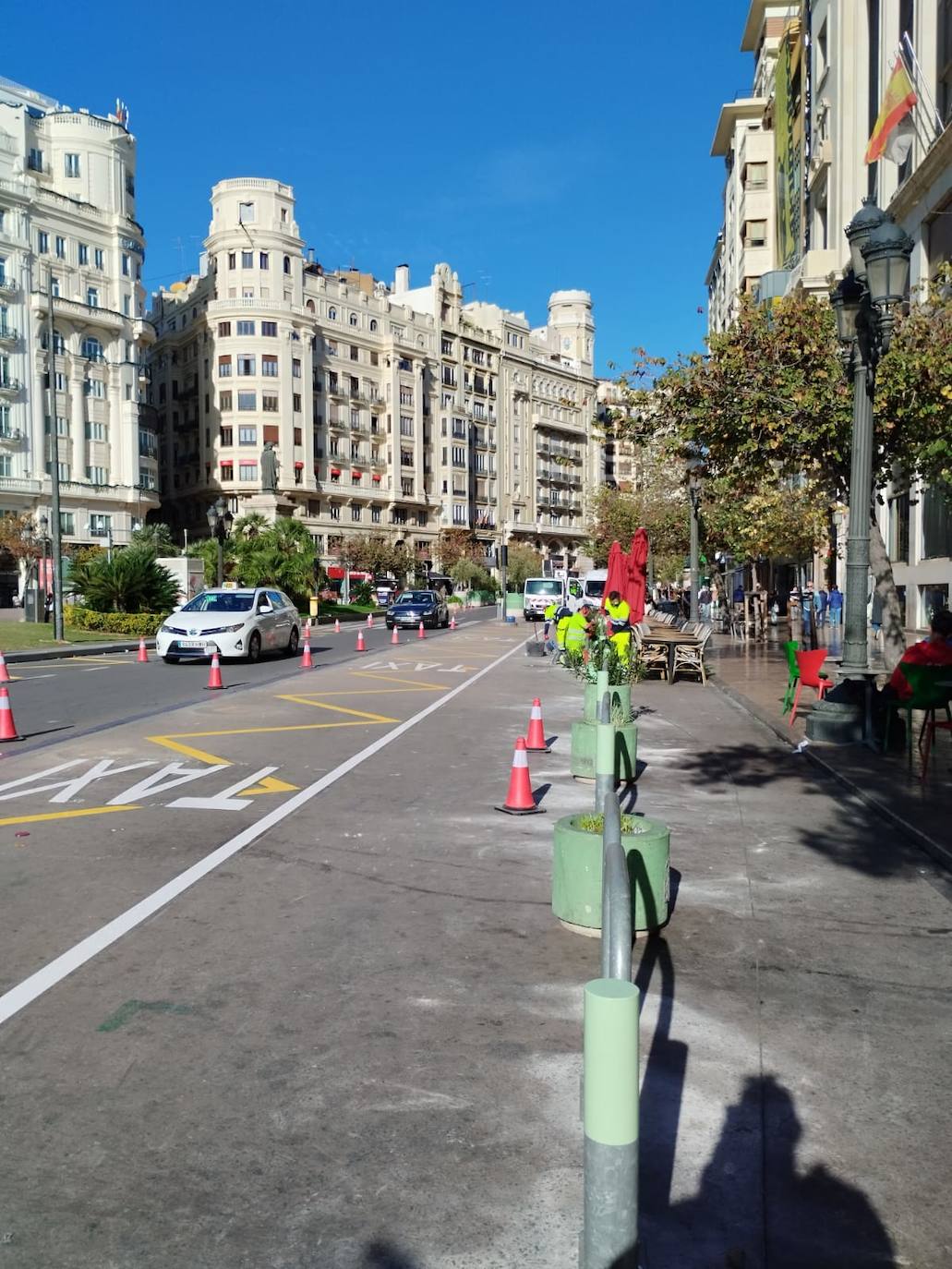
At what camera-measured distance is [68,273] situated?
64750 mm

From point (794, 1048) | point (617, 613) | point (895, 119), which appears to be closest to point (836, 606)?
point (895, 119)

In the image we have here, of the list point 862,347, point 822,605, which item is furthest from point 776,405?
point 822,605

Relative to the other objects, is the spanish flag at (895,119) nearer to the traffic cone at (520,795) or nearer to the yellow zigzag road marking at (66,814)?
the traffic cone at (520,795)

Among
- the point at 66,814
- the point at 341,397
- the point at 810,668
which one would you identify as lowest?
the point at 66,814

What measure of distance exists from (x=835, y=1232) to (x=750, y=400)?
39.0ft

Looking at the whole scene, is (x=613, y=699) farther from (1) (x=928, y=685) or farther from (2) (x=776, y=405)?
(2) (x=776, y=405)

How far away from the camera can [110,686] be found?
709 inches

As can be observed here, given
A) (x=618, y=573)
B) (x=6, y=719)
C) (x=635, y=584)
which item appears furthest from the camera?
(x=618, y=573)

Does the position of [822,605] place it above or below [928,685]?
above

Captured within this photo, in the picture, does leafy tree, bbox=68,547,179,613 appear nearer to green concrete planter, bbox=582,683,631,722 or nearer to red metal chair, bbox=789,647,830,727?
red metal chair, bbox=789,647,830,727

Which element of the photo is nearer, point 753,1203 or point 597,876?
point 753,1203

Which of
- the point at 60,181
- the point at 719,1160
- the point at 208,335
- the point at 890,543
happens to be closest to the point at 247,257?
the point at 208,335

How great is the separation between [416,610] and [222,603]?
16.4m

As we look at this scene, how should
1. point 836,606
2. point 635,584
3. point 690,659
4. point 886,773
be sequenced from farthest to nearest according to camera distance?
point 836,606, point 635,584, point 690,659, point 886,773
